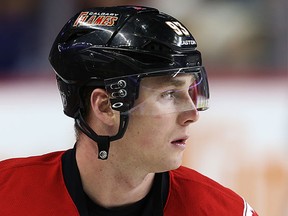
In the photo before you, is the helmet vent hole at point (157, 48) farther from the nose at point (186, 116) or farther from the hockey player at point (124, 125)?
the nose at point (186, 116)

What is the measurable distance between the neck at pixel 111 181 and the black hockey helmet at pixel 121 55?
0.06m

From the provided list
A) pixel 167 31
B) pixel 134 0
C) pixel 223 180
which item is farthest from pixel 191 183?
pixel 134 0

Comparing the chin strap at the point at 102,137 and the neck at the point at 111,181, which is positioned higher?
the chin strap at the point at 102,137

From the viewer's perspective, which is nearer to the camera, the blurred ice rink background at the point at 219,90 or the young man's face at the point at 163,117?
the young man's face at the point at 163,117

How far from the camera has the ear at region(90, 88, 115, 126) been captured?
155 centimetres

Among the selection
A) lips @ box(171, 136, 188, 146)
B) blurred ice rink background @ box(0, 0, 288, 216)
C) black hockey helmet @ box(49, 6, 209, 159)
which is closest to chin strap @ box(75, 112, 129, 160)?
black hockey helmet @ box(49, 6, 209, 159)

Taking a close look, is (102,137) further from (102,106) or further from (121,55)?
(121,55)

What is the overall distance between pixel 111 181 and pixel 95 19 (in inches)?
13.8

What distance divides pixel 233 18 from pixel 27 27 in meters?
0.71

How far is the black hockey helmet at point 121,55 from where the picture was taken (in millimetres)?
1500

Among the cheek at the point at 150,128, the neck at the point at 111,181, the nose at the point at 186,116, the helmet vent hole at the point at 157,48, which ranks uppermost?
the helmet vent hole at the point at 157,48

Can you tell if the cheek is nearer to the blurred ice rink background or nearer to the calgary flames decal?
the calgary flames decal

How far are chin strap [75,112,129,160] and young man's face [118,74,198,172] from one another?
21mm

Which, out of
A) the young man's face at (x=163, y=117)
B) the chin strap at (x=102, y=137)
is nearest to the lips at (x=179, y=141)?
the young man's face at (x=163, y=117)
